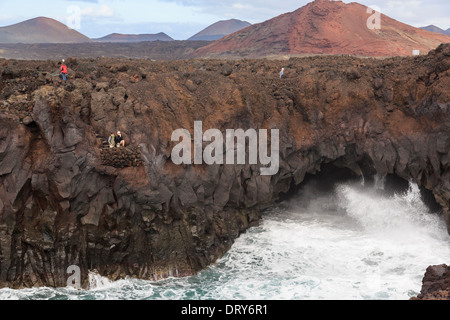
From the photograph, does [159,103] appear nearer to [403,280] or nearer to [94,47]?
[403,280]

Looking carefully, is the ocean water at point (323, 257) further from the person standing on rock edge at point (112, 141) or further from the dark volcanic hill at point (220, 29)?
the dark volcanic hill at point (220, 29)

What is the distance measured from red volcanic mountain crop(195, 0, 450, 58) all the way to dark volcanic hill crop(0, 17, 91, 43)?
5894cm

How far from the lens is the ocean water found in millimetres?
20281

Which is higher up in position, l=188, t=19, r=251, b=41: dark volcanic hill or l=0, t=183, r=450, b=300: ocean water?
l=188, t=19, r=251, b=41: dark volcanic hill

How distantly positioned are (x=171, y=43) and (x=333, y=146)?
68.7 meters

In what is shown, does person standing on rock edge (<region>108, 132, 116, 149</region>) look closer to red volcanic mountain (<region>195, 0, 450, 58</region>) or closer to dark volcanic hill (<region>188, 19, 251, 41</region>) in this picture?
red volcanic mountain (<region>195, 0, 450, 58</region>)

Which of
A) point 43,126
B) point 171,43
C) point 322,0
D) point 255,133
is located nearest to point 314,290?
point 255,133

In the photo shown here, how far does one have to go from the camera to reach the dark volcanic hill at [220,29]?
124250 millimetres

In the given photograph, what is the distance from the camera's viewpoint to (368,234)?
2672 centimetres

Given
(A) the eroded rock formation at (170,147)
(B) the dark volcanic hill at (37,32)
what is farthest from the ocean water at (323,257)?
(B) the dark volcanic hill at (37,32)

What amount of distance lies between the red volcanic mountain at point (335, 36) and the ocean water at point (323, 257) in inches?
1404

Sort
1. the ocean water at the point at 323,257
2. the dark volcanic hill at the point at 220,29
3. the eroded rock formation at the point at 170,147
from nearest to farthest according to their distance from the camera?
1. the ocean water at the point at 323,257
2. the eroded rock formation at the point at 170,147
3. the dark volcanic hill at the point at 220,29

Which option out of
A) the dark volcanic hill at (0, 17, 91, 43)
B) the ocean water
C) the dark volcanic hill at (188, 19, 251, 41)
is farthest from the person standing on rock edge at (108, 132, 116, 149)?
the dark volcanic hill at (188, 19, 251, 41)

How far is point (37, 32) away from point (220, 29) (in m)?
47.4
